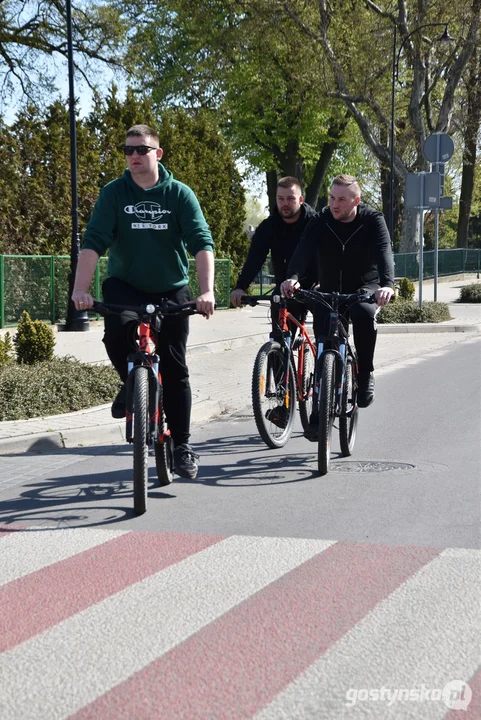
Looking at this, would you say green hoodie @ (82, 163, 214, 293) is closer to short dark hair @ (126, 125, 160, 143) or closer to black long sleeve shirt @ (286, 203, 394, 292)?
short dark hair @ (126, 125, 160, 143)

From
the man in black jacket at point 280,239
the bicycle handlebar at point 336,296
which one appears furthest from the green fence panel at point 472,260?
the bicycle handlebar at point 336,296

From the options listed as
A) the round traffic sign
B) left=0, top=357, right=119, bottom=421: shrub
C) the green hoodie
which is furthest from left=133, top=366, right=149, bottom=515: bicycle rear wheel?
the round traffic sign

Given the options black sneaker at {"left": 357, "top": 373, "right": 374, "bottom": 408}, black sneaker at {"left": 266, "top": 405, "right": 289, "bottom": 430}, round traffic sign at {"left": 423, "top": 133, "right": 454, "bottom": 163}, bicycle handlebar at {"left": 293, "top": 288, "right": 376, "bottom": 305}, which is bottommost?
black sneaker at {"left": 266, "top": 405, "right": 289, "bottom": 430}

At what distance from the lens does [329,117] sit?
4478 cm

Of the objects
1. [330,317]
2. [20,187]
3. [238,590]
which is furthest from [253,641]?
[20,187]

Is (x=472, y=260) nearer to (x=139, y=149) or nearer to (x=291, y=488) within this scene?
(x=291, y=488)

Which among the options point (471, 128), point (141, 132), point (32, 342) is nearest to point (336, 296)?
point (141, 132)

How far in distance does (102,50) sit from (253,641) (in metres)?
32.8

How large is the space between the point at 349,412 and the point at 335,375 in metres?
0.56

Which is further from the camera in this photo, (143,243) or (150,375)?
(143,243)

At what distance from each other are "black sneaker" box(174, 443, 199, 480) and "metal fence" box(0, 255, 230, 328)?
13.4 meters

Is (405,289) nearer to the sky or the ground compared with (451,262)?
nearer to the ground

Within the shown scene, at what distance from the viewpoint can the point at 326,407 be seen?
644cm

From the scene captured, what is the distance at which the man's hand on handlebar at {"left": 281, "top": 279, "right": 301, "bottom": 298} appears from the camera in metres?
6.83
